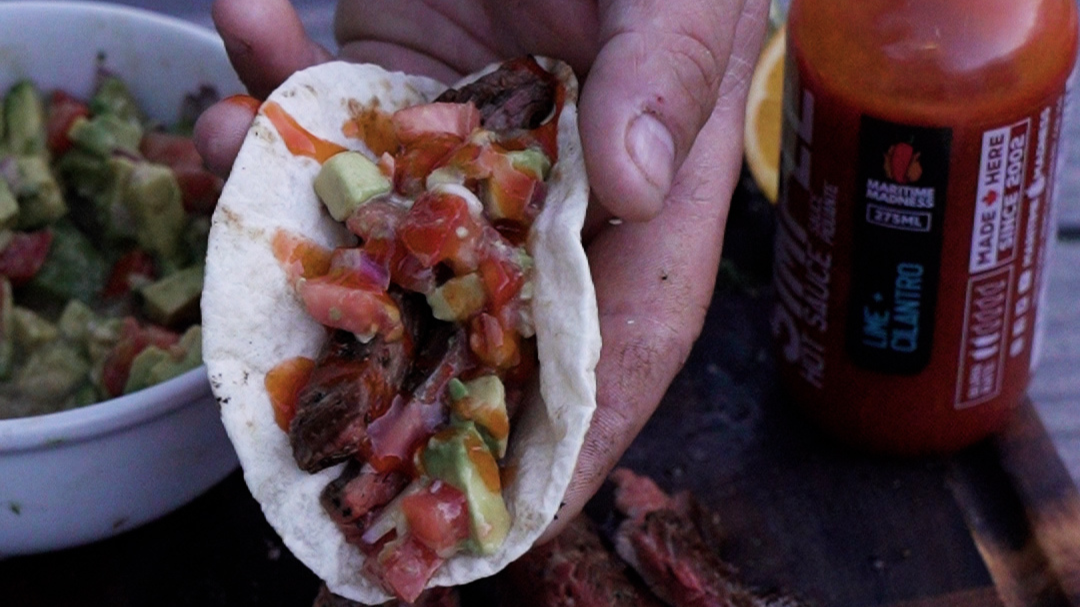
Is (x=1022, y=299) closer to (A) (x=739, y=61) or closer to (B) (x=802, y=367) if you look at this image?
(B) (x=802, y=367)

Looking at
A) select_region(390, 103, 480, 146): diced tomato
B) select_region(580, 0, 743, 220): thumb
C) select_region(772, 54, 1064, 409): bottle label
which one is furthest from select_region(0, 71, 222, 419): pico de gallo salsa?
select_region(772, 54, 1064, 409): bottle label


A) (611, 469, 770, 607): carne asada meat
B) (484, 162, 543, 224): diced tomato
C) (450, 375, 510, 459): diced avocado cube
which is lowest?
(611, 469, 770, 607): carne asada meat

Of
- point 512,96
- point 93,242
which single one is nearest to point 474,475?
point 512,96

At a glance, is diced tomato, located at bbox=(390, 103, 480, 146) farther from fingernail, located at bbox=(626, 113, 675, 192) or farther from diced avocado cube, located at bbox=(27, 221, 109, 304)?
diced avocado cube, located at bbox=(27, 221, 109, 304)

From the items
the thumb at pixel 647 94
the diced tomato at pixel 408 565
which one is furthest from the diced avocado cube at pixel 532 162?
the diced tomato at pixel 408 565

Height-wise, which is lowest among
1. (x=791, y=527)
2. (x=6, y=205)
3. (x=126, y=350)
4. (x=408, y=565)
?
(x=791, y=527)

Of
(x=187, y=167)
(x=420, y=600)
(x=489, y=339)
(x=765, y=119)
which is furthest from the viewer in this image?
(x=765, y=119)

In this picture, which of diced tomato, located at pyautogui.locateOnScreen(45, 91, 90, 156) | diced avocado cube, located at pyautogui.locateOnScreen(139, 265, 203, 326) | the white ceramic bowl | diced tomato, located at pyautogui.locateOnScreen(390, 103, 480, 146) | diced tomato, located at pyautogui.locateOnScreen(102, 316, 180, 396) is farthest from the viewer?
diced tomato, located at pyautogui.locateOnScreen(45, 91, 90, 156)

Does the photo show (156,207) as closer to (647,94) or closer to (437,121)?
(437,121)
